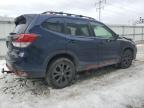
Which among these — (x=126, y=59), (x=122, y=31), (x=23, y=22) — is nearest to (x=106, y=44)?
(x=126, y=59)

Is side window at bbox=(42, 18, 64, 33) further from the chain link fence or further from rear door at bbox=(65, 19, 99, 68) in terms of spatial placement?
the chain link fence

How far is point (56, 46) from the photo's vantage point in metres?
5.26

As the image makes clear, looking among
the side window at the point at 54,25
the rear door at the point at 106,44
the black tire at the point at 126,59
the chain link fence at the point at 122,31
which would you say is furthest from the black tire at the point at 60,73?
the chain link fence at the point at 122,31

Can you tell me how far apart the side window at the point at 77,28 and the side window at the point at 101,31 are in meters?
0.32

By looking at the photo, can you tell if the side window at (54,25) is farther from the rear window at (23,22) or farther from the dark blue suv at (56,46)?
the rear window at (23,22)

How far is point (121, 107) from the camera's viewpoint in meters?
4.58

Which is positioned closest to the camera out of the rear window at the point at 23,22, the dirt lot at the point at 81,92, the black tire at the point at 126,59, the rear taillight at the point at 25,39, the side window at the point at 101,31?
the dirt lot at the point at 81,92

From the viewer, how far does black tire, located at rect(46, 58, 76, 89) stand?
5316 millimetres

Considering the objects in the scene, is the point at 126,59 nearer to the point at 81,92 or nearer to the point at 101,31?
the point at 101,31

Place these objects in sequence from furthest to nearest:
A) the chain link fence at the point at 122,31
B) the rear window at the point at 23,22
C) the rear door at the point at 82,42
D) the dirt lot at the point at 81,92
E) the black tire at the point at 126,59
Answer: the chain link fence at the point at 122,31 → the black tire at the point at 126,59 → the rear door at the point at 82,42 → the rear window at the point at 23,22 → the dirt lot at the point at 81,92

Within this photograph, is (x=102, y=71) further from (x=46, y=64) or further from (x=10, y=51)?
(x=10, y=51)

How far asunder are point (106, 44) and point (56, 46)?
1904mm

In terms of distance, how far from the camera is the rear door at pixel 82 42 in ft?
18.4

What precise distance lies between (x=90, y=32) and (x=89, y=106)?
7.68ft
